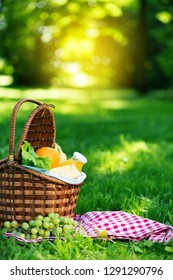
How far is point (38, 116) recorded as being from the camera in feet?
12.9

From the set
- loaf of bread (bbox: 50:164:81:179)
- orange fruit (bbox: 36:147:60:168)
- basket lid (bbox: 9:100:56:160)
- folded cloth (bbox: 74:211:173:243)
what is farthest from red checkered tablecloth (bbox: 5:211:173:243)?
basket lid (bbox: 9:100:56:160)

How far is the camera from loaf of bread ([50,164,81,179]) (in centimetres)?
358

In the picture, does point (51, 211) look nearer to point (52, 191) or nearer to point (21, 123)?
point (52, 191)

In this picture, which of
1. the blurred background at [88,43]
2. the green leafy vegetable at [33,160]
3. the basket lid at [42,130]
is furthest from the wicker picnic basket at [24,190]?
the blurred background at [88,43]

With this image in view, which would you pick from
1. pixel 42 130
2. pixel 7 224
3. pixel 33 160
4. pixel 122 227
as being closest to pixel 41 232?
pixel 7 224

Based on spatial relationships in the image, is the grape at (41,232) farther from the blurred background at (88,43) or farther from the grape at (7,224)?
the blurred background at (88,43)

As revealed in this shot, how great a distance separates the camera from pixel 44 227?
331 centimetres

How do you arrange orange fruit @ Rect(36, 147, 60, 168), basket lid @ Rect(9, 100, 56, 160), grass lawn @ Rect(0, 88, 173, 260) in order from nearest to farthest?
grass lawn @ Rect(0, 88, 173, 260) → orange fruit @ Rect(36, 147, 60, 168) → basket lid @ Rect(9, 100, 56, 160)

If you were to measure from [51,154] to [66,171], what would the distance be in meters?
0.20

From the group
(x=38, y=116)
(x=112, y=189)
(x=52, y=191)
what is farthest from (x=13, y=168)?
(x=112, y=189)

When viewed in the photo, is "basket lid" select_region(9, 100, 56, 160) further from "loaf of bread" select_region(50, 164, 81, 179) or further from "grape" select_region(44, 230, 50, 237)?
"grape" select_region(44, 230, 50, 237)

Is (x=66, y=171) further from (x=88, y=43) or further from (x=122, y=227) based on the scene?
(x=88, y=43)

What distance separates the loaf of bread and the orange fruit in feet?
0.44

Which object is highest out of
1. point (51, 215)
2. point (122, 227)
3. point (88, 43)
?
point (88, 43)
